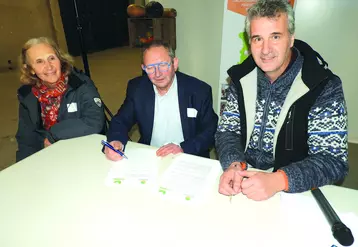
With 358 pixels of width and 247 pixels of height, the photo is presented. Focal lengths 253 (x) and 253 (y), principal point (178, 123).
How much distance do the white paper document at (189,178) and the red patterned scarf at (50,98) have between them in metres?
1.02

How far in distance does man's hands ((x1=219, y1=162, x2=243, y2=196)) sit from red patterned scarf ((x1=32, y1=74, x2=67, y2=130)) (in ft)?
4.18

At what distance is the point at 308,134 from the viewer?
1.15 metres

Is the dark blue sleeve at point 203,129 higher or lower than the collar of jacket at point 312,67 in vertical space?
lower

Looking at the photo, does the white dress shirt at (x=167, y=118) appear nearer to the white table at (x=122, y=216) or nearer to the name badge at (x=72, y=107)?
the name badge at (x=72, y=107)

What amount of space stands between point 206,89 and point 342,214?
1043 millimetres

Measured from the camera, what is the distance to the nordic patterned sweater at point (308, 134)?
98 cm

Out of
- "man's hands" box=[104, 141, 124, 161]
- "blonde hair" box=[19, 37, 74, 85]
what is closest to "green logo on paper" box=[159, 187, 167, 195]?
"man's hands" box=[104, 141, 124, 161]

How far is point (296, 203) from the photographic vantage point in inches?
36.1

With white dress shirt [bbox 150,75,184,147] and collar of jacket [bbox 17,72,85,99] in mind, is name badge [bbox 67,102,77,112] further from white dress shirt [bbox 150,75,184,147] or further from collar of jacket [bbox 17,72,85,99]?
white dress shirt [bbox 150,75,184,147]

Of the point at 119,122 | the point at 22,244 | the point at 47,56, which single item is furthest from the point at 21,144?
the point at 22,244

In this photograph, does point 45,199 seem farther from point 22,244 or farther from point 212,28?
point 212,28

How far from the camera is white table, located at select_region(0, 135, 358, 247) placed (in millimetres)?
818

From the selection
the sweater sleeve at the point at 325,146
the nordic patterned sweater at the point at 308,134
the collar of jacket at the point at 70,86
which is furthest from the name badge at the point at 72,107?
the sweater sleeve at the point at 325,146

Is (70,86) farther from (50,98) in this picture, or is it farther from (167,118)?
(167,118)
